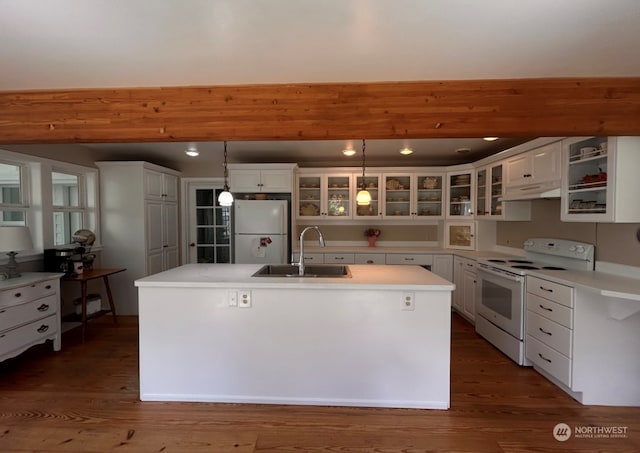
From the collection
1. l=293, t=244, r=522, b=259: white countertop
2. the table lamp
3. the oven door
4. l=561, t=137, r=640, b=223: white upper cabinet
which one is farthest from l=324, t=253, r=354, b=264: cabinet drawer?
the table lamp

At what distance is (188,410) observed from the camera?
225cm

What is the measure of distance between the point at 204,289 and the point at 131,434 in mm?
978

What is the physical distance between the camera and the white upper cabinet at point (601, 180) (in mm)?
2277

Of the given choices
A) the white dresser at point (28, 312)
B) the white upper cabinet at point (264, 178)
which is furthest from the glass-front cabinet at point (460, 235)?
the white dresser at point (28, 312)

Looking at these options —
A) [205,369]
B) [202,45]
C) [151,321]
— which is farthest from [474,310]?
[202,45]

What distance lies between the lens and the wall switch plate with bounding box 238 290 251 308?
2321mm

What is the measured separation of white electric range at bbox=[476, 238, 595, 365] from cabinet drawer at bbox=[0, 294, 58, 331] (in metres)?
4.43

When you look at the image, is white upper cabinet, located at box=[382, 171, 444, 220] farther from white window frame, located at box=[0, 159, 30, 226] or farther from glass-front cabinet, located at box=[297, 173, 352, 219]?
white window frame, located at box=[0, 159, 30, 226]

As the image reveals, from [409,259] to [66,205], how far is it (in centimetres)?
454

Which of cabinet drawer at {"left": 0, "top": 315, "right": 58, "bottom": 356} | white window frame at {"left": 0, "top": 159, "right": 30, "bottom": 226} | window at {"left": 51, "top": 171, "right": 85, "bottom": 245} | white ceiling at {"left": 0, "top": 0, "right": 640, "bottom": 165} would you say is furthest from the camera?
window at {"left": 51, "top": 171, "right": 85, "bottom": 245}

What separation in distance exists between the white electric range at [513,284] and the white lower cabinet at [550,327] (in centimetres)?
9

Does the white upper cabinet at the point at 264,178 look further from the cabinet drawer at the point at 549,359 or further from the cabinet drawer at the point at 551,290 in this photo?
the cabinet drawer at the point at 549,359

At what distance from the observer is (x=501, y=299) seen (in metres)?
3.13

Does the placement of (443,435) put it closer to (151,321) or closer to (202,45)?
(151,321)
